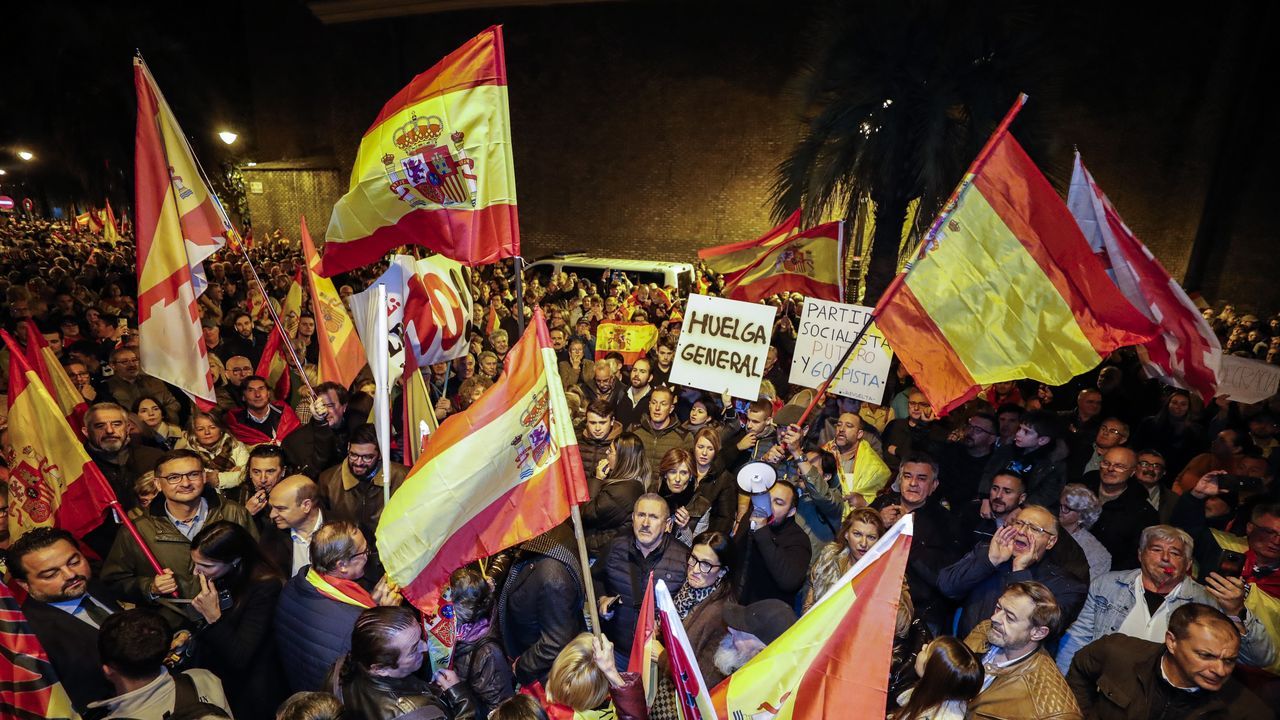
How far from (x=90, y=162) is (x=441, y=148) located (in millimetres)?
24147

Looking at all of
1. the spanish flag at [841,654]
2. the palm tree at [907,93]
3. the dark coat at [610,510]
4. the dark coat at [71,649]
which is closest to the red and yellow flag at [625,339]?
the palm tree at [907,93]

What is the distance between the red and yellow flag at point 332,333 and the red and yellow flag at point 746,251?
3.86 meters

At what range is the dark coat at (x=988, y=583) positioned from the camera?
348 centimetres

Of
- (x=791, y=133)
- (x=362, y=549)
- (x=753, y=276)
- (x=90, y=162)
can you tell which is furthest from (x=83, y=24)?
(x=362, y=549)

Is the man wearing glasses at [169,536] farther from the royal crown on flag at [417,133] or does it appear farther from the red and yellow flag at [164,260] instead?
the royal crown on flag at [417,133]

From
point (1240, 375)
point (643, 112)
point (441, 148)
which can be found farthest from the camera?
point (643, 112)

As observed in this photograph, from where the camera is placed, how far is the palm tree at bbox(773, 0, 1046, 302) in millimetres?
7383

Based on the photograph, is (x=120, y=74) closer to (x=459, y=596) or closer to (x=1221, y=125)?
(x=459, y=596)

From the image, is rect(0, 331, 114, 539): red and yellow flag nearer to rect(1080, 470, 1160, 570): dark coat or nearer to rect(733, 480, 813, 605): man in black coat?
rect(733, 480, 813, 605): man in black coat

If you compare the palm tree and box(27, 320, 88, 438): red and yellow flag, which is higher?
the palm tree

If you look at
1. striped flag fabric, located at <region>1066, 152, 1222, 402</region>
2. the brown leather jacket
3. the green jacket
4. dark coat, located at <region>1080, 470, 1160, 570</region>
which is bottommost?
dark coat, located at <region>1080, 470, 1160, 570</region>

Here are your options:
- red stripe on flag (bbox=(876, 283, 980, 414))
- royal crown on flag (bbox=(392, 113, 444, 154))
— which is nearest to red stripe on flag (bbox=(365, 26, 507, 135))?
royal crown on flag (bbox=(392, 113, 444, 154))

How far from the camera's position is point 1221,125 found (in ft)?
52.2

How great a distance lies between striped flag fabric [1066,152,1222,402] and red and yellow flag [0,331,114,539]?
5.93m
